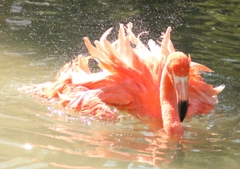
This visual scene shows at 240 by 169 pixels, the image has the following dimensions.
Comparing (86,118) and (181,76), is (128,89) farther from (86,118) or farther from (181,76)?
(181,76)

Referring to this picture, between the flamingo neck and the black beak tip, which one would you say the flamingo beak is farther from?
the flamingo neck

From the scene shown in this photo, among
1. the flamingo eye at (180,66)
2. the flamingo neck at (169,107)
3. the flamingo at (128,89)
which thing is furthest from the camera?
the flamingo at (128,89)

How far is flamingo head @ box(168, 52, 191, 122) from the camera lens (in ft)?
16.9

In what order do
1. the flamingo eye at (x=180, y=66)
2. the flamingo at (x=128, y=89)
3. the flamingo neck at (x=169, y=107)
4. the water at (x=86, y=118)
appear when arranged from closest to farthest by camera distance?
the water at (x=86, y=118) < the flamingo eye at (x=180, y=66) < the flamingo neck at (x=169, y=107) < the flamingo at (x=128, y=89)

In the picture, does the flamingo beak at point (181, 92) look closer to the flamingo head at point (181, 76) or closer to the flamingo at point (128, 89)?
the flamingo head at point (181, 76)

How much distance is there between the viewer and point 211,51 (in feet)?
28.8

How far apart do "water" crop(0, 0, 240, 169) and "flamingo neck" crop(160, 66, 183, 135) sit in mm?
134

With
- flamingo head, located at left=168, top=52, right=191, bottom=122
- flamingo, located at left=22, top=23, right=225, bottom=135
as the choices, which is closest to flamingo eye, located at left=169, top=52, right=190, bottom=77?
flamingo head, located at left=168, top=52, right=191, bottom=122

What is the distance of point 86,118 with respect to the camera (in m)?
5.84

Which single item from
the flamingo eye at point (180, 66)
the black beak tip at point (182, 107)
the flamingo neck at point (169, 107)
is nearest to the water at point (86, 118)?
the flamingo neck at point (169, 107)

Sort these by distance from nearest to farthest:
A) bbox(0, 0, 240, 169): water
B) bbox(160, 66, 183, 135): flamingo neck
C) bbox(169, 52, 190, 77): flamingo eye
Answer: bbox(0, 0, 240, 169): water
bbox(169, 52, 190, 77): flamingo eye
bbox(160, 66, 183, 135): flamingo neck

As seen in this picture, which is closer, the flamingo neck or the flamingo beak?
the flamingo beak

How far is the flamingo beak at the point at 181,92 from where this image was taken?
5164 mm

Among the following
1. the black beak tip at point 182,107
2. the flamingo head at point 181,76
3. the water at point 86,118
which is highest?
the flamingo head at point 181,76
